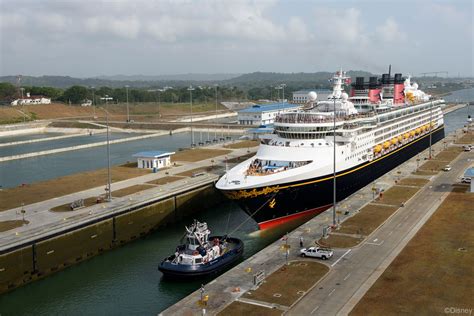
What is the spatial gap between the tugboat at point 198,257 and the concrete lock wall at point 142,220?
32.5ft

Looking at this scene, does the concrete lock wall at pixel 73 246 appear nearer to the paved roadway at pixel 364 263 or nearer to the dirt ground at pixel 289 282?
the dirt ground at pixel 289 282

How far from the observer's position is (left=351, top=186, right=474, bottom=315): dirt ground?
Answer: 28.6 metres

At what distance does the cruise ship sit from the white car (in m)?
11.9

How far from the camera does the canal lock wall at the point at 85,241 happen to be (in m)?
38.9

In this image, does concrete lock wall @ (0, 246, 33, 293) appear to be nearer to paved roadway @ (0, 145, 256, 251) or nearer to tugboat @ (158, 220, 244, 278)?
paved roadway @ (0, 145, 256, 251)

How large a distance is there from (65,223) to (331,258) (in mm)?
24238

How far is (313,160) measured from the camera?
52625 millimetres

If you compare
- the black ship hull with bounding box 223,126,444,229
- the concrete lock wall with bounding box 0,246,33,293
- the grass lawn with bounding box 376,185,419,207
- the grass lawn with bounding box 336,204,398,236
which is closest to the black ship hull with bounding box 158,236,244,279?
the black ship hull with bounding box 223,126,444,229

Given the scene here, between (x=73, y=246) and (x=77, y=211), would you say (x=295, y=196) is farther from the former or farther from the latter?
(x=77, y=211)

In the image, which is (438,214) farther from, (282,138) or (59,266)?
(59,266)

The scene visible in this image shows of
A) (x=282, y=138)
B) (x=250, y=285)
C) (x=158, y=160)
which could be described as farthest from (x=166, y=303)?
(x=158, y=160)

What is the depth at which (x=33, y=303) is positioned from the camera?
121 feet

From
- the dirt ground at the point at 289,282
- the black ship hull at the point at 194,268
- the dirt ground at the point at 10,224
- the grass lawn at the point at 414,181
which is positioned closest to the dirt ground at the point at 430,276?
the dirt ground at the point at 289,282

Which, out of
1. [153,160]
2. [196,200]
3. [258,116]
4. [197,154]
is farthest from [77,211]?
[258,116]
